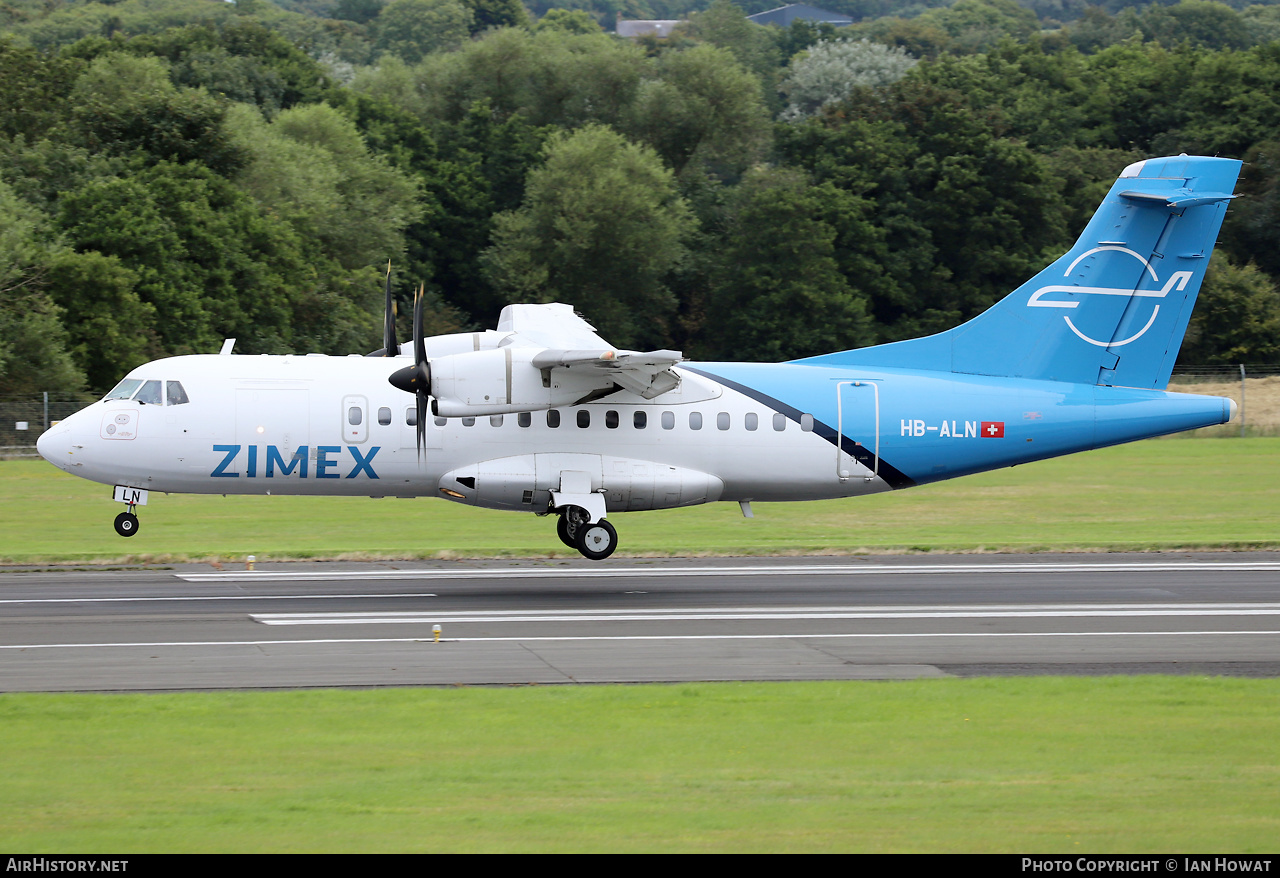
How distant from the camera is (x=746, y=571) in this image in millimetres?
24578

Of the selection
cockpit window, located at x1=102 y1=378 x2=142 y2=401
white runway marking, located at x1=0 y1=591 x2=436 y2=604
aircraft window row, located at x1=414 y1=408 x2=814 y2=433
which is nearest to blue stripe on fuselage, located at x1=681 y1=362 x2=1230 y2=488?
aircraft window row, located at x1=414 y1=408 x2=814 y2=433

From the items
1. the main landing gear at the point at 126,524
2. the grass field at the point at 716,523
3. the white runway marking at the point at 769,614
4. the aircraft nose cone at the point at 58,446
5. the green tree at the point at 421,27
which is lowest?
the grass field at the point at 716,523

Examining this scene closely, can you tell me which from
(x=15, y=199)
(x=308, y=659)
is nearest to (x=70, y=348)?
(x=15, y=199)

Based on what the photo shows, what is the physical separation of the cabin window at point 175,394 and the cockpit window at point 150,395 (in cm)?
12

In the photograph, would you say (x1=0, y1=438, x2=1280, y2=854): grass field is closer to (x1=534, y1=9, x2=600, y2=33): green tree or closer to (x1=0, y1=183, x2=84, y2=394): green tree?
(x1=0, y1=183, x2=84, y2=394): green tree

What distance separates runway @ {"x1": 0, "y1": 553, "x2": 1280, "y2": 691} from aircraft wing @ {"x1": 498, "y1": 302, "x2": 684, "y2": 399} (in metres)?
3.36

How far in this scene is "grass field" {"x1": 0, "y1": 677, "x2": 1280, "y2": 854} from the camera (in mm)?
9234

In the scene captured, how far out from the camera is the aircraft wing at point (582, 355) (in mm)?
20641

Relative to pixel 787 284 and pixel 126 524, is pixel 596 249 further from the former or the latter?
pixel 126 524

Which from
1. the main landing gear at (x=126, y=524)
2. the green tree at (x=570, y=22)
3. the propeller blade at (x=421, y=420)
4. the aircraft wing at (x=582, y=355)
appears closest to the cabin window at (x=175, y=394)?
the main landing gear at (x=126, y=524)

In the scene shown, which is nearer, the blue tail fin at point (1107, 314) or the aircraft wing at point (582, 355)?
the aircraft wing at point (582, 355)

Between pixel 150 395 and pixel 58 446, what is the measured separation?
1628mm

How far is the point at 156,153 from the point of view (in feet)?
190

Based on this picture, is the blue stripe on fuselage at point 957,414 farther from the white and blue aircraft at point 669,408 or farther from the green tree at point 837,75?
the green tree at point 837,75
